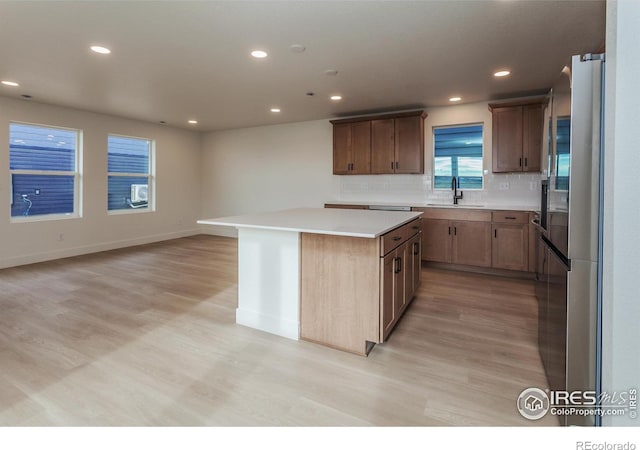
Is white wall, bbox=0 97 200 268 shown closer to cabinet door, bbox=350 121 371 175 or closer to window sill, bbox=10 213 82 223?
window sill, bbox=10 213 82 223

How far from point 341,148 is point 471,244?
8.39 feet

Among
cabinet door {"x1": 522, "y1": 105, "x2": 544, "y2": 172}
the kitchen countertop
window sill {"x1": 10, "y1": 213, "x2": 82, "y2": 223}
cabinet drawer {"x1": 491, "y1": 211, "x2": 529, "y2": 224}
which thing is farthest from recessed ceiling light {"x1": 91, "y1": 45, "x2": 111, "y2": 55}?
cabinet door {"x1": 522, "y1": 105, "x2": 544, "y2": 172}

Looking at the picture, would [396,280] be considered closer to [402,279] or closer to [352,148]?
[402,279]

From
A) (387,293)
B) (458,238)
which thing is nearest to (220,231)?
(458,238)

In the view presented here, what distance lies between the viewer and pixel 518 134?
440cm

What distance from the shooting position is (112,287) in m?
3.78

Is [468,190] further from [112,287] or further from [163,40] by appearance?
[112,287]

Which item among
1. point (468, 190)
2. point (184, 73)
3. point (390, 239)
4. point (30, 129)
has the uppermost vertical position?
point (184, 73)

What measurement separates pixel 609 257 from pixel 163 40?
3.42 m

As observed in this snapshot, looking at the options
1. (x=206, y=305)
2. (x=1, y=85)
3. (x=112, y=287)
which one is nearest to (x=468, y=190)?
(x=206, y=305)

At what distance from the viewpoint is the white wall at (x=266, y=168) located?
6203mm

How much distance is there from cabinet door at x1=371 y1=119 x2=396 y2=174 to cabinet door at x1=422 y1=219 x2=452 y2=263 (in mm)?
1078

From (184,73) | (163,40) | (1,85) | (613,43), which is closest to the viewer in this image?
(613,43)

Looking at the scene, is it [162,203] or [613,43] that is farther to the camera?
[162,203]
